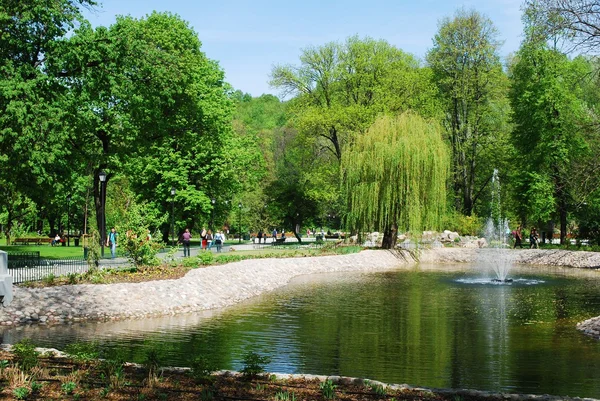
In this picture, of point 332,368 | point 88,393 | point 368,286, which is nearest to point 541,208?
point 368,286

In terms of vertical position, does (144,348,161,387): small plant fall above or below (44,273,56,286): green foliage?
below

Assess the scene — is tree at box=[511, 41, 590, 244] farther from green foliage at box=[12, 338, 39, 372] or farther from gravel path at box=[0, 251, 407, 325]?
green foliage at box=[12, 338, 39, 372]

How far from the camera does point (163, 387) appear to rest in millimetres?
8820

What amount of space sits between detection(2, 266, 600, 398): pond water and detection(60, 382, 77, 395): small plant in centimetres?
328

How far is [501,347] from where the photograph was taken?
556 inches

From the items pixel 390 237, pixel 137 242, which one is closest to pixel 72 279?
pixel 137 242

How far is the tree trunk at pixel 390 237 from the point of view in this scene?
39.4m

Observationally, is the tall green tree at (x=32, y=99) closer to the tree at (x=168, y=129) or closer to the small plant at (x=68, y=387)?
the tree at (x=168, y=129)

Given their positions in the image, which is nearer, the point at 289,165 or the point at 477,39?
the point at 477,39

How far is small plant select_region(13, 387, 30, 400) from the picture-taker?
808 centimetres

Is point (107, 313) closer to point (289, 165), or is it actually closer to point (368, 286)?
point (368, 286)

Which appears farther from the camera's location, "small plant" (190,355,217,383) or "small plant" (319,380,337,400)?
"small plant" (190,355,217,383)

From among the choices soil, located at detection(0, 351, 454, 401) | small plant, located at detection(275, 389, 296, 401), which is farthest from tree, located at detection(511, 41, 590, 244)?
small plant, located at detection(275, 389, 296, 401)

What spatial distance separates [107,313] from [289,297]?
276 inches
